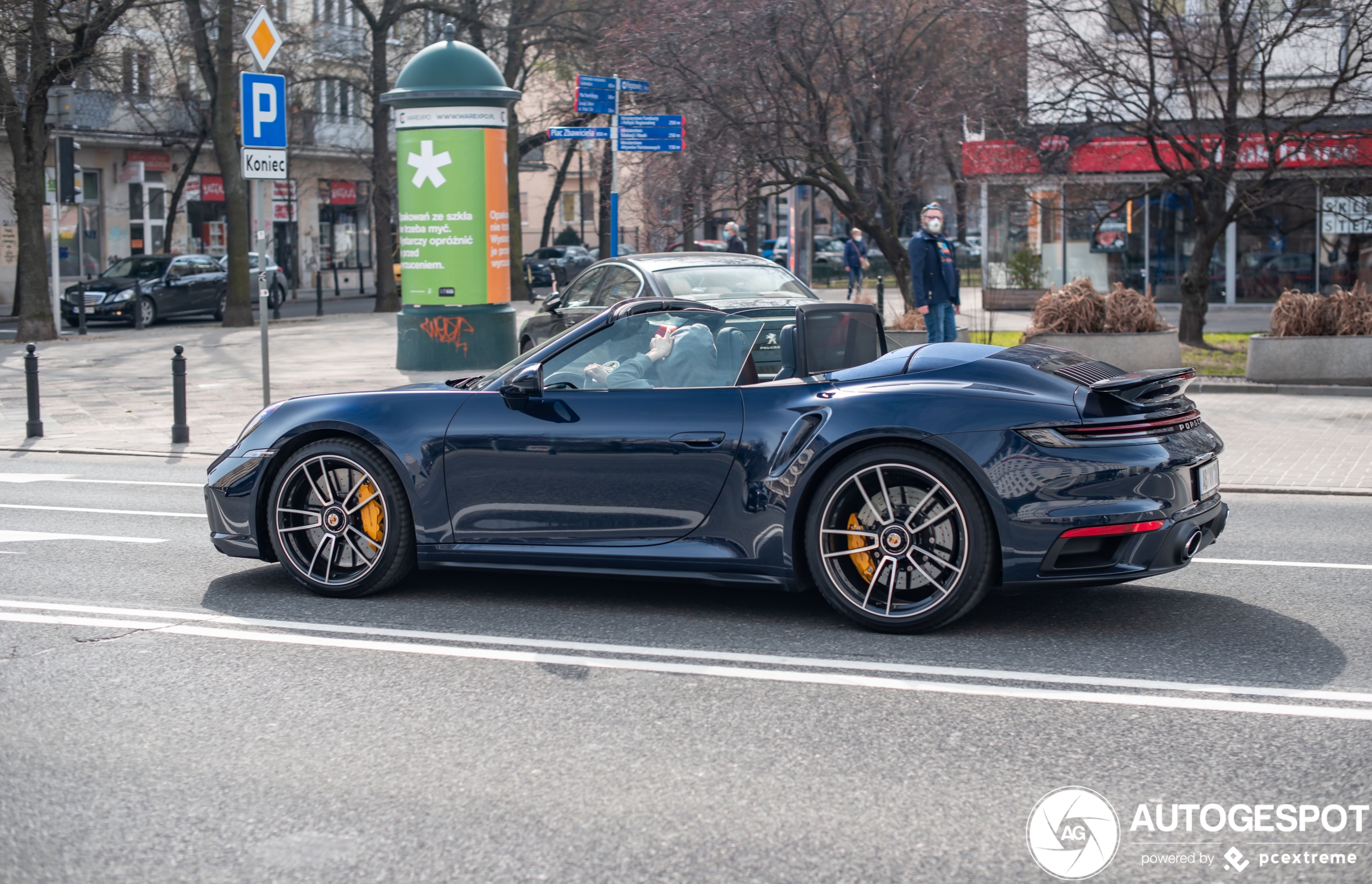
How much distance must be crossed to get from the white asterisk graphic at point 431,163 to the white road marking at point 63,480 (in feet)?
23.8

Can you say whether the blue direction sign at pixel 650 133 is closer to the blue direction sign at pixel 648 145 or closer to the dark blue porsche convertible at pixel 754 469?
the blue direction sign at pixel 648 145

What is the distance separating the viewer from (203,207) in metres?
47.7

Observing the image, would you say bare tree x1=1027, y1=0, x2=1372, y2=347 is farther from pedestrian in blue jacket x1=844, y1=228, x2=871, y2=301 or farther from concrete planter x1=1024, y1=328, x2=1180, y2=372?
pedestrian in blue jacket x1=844, y1=228, x2=871, y2=301

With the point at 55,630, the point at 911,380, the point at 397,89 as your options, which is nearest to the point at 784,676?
the point at 911,380

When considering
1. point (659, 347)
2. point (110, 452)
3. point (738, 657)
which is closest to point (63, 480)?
point (110, 452)

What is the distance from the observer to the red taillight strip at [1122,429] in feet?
17.4

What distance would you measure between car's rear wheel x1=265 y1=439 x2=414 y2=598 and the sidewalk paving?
1697mm

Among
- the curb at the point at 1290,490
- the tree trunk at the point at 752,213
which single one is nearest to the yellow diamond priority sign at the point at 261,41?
the tree trunk at the point at 752,213

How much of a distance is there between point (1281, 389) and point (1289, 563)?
8.46 m

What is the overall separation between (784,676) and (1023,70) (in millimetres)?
16443

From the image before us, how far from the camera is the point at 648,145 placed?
16.8m

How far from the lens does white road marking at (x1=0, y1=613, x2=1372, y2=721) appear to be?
15.0 ft

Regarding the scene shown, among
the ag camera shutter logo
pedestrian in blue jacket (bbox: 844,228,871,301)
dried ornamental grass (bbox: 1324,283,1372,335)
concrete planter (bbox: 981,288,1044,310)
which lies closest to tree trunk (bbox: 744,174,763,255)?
pedestrian in blue jacket (bbox: 844,228,871,301)

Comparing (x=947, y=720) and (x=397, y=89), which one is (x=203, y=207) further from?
(x=947, y=720)
